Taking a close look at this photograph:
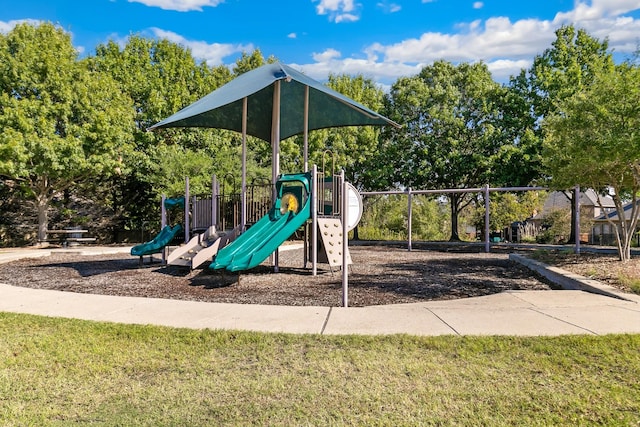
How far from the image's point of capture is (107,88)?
2022 cm

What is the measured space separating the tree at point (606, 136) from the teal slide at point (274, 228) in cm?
553

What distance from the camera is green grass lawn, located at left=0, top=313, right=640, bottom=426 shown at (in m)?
2.95

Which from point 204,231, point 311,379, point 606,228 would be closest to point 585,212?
point 606,228

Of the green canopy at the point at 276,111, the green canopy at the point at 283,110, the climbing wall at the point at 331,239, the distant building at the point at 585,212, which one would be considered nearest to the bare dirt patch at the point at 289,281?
the climbing wall at the point at 331,239

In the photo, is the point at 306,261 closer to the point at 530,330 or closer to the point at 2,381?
the point at 530,330

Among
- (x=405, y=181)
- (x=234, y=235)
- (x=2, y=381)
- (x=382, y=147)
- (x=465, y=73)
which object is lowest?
(x=2, y=381)

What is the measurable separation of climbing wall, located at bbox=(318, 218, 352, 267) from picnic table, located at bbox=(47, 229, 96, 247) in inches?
504

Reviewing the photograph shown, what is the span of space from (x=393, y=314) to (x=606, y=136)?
5591 mm

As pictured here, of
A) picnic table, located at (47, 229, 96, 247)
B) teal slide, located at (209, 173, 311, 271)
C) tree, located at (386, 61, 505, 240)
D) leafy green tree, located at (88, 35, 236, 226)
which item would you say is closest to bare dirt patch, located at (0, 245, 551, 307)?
teal slide, located at (209, 173, 311, 271)

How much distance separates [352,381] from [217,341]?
1.61 meters

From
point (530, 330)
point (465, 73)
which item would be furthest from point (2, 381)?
point (465, 73)

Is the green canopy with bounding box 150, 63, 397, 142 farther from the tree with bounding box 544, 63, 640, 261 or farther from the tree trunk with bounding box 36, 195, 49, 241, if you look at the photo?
the tree trunk with bounding box 36, 195, 49, 241

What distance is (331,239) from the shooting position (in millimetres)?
9781

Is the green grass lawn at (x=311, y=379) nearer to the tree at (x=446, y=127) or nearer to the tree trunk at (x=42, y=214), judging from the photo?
the tree trunk at (x=42, y=214)
